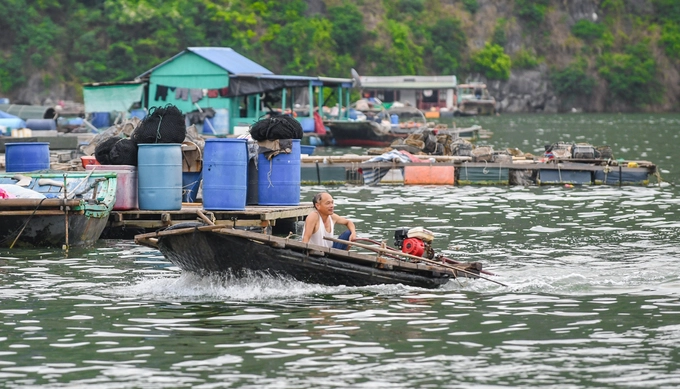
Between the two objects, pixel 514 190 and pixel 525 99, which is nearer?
pixel 514 190

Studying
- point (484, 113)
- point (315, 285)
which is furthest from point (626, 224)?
point (484, 113)

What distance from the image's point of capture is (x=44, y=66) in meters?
85.3

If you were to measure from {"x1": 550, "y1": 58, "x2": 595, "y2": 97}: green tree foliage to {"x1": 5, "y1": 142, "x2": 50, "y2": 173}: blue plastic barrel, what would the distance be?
9125 centimetres

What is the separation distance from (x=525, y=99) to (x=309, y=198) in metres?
84.8

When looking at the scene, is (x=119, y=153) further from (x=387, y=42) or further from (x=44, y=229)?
(x=387, y=42)

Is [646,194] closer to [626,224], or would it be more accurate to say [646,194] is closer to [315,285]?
[626,224]

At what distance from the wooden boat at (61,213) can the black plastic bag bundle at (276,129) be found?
7.49 feet

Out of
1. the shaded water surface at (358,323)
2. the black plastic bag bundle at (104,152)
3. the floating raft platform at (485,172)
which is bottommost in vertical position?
the shaded water surface at (358,323)

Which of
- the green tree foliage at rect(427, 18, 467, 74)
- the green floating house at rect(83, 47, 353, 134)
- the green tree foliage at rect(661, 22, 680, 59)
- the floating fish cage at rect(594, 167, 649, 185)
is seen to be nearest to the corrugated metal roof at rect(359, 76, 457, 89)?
the green tree foliage at rect(427, 18, 467, 74)

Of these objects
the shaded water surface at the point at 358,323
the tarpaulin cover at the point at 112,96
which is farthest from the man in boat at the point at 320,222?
the tarpaulin cover at the point at 112,96

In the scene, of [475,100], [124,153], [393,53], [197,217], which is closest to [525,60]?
[475,100]

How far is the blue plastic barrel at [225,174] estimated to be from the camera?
1708 centimetres

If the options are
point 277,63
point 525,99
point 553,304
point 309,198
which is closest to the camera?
point 553,304

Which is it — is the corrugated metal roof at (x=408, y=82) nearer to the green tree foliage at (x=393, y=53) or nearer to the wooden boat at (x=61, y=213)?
the green tree foliage at (x=393, y=53)
